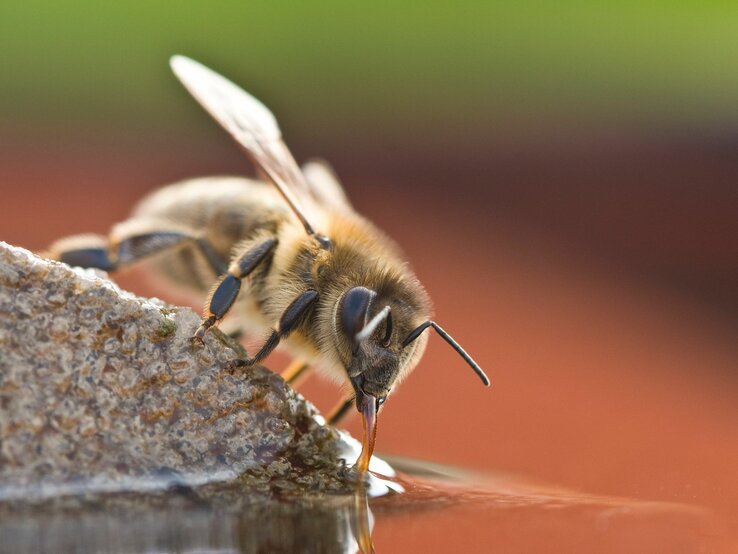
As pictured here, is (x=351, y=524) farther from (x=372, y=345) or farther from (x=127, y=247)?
(x=127, y=247)

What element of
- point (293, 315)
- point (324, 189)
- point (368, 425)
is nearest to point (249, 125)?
point (324, 189)

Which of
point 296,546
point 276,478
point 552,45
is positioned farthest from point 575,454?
point 552,45

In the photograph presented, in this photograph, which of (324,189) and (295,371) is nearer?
(295,371)

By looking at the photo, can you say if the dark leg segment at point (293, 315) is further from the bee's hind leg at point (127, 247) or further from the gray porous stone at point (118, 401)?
the bee's hind leg at point (127, 247)

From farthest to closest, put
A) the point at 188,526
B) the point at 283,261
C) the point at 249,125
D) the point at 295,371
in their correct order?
the point at 249,125, the point at 295,371, the point at 283,261, the point at 188,526

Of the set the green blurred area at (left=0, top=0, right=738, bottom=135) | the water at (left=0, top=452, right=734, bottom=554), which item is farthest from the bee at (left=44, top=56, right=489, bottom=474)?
the green blurred area at (left=0, top=0, right=738, bottom=135)

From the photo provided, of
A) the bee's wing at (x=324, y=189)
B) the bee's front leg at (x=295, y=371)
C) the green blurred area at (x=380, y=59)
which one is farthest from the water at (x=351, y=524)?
the green blurred area at (x=380, y=59)

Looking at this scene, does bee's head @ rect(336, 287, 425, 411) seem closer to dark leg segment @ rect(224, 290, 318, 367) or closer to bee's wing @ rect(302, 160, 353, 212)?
dark leg segment @ rect(224, 290, 318, 367)

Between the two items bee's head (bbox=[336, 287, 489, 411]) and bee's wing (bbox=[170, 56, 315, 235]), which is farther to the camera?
bee's wing (bbox=[170, 56, 315, 235])
